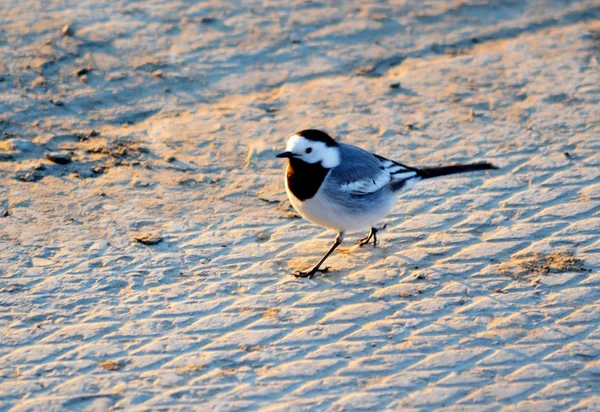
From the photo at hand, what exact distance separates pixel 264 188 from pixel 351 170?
1.39 m

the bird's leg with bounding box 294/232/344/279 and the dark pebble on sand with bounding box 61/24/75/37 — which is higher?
the dark pebble on sand with bounding box 61/24/75/37

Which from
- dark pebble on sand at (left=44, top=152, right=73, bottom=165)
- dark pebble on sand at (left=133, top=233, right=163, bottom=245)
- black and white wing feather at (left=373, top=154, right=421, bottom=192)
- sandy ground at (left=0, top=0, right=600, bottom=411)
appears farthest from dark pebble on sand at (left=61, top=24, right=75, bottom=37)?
black and white wing feather at (left=373, top=154, right=421, bottom=192)

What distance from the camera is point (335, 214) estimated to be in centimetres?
624

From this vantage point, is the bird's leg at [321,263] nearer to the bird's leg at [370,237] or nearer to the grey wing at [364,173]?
the bird's leg at [370,237]

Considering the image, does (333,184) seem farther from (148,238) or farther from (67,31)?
(67,31)

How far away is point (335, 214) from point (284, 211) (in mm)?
1079

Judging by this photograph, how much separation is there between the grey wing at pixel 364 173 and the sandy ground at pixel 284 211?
594mm

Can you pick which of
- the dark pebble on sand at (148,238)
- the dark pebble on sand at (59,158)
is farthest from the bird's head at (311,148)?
the dark pebble on sand at (59,158)

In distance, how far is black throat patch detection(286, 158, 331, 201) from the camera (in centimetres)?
623

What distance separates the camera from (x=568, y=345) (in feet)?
18.0

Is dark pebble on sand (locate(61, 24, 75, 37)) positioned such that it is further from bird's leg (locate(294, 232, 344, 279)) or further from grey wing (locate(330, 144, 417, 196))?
bird's leg (locate(294, 232, 344, 279))

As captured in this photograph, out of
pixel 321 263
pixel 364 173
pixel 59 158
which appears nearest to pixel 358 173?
pixel 364 173

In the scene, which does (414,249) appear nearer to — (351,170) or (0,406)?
(351,170)

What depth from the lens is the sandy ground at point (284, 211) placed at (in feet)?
17.1
